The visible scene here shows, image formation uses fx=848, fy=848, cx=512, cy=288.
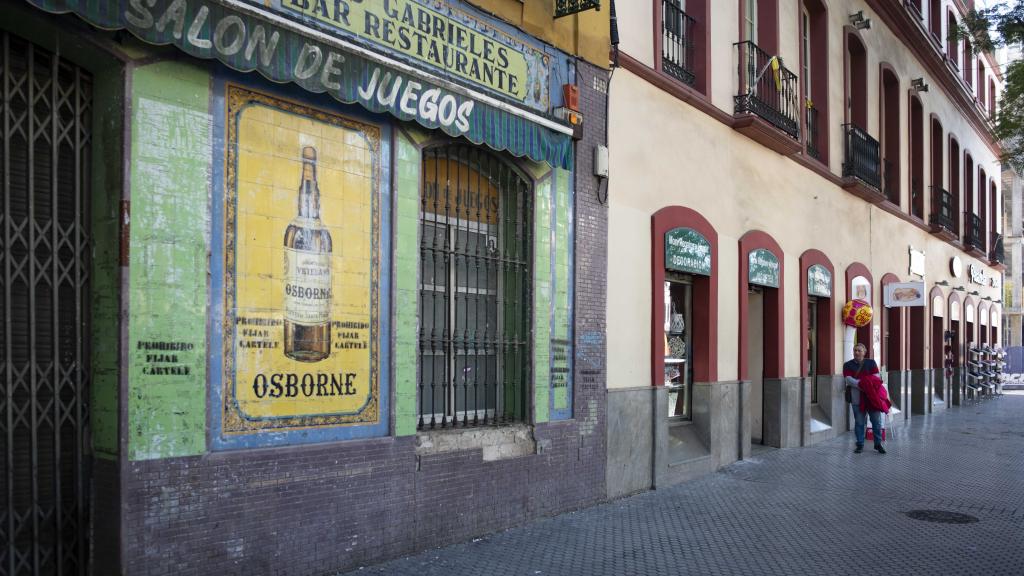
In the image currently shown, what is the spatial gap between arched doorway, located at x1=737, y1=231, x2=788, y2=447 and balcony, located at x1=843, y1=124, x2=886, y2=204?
385 cm

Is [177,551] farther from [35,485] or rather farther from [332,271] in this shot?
[332,271]

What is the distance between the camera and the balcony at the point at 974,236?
25469mm

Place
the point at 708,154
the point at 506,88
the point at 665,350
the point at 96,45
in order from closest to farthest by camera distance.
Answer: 1. the point at 96,45
2. the point at 506,88
3. the point at 665,350
4. the point at 708,154

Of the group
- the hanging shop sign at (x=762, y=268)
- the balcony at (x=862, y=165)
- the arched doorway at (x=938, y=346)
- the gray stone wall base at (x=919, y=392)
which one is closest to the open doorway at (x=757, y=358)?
the hanging shop sign at (x=762, y=268)

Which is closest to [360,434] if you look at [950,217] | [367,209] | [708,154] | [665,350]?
[367,209]

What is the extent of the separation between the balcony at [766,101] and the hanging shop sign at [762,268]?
1705 millimetres

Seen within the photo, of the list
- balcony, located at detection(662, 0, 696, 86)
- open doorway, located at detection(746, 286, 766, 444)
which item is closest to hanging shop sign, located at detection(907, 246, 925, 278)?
open doorway, located at detection(746, 286, 766, 444)

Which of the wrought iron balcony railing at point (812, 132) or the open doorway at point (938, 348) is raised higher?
the wrought iron balcony railing at point (812, 132)

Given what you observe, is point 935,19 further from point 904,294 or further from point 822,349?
point 822,349

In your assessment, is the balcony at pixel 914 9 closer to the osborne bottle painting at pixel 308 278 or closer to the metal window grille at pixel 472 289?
the metal window grille at pixel 472 289

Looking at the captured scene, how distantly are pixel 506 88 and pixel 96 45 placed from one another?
147 inches

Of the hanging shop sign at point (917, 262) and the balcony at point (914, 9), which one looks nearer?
the balcony at point (914, 9)

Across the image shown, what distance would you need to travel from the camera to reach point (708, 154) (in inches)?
444

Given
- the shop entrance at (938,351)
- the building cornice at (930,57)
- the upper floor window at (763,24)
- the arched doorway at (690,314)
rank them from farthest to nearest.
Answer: the shop entrance at (938,351) → the building cornice at (930,57) → the upper floor window at (763,24) → the arched doorway at (690,314)
